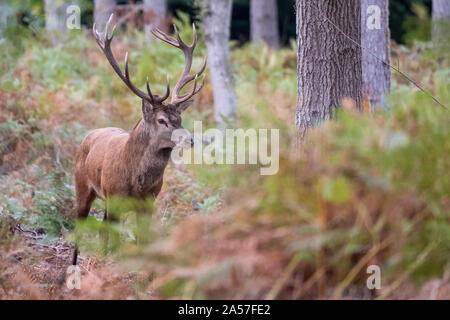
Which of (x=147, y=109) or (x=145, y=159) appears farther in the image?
(x=147, y=109)

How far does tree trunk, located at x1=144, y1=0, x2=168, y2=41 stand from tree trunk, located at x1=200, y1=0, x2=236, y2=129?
4.59 meters

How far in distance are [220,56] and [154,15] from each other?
6300mm

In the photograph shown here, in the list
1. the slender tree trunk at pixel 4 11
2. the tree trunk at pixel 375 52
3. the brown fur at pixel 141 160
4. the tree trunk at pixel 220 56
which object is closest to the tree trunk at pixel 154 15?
the slender tree trunk at pixel 4 11

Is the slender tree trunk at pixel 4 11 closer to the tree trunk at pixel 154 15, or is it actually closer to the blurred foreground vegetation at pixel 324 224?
the tree trunk at pixel 154 15

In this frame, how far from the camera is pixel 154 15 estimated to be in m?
18.0

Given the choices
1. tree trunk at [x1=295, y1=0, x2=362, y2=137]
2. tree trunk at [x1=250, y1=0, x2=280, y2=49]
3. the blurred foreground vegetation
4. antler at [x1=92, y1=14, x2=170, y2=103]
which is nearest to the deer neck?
antler at [x1=92, y1=14, x2=170, y2=103]

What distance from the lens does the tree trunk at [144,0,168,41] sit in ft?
56.9

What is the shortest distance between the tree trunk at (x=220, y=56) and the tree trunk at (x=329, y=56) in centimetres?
571

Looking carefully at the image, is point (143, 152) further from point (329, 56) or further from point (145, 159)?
point (329, 56)

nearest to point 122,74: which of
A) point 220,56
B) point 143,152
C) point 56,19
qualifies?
point 143,152

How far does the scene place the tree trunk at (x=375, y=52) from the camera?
9.76 meters

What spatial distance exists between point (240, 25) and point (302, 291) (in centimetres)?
2470

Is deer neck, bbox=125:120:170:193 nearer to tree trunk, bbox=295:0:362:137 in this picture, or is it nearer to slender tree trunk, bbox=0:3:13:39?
tree trunk, bbox=295:0:362:137

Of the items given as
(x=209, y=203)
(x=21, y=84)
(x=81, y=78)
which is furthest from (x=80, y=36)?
(x=209, y=203)
